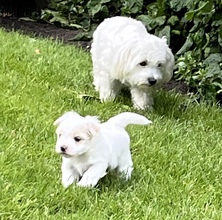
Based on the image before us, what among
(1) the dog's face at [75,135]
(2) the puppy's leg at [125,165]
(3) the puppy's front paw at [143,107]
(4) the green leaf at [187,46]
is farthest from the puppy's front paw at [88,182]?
(4) the green leaf at [187,46]

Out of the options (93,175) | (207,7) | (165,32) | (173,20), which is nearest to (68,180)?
(93,175)

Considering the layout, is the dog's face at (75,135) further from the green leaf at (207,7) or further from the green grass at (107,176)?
the green leaf at (207,7)

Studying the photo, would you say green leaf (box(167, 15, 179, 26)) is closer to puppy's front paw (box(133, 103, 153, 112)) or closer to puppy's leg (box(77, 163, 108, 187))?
puppy's front paw (box(133, 103, 153, 112))

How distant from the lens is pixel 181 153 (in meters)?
4.68

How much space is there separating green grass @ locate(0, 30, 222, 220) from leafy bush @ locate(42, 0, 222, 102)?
0.46 metres

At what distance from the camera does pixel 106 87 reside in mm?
5969

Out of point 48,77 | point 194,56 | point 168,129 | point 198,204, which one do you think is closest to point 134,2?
point 194,56

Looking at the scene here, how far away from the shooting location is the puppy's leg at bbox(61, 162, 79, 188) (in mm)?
3848

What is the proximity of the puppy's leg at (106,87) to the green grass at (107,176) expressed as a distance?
3.2 inches

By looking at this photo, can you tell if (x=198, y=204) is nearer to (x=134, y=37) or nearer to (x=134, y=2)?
(x=134, y=37)

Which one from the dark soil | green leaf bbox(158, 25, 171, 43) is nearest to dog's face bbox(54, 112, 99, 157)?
green leaf bbox(158, 25, 171, 43)

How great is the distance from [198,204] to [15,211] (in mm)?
1035

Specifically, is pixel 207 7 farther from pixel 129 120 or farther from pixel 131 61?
pixel 129 120

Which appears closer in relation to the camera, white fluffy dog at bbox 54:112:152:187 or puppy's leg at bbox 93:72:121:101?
white fluffy dog at bbox 54:112:152:187
